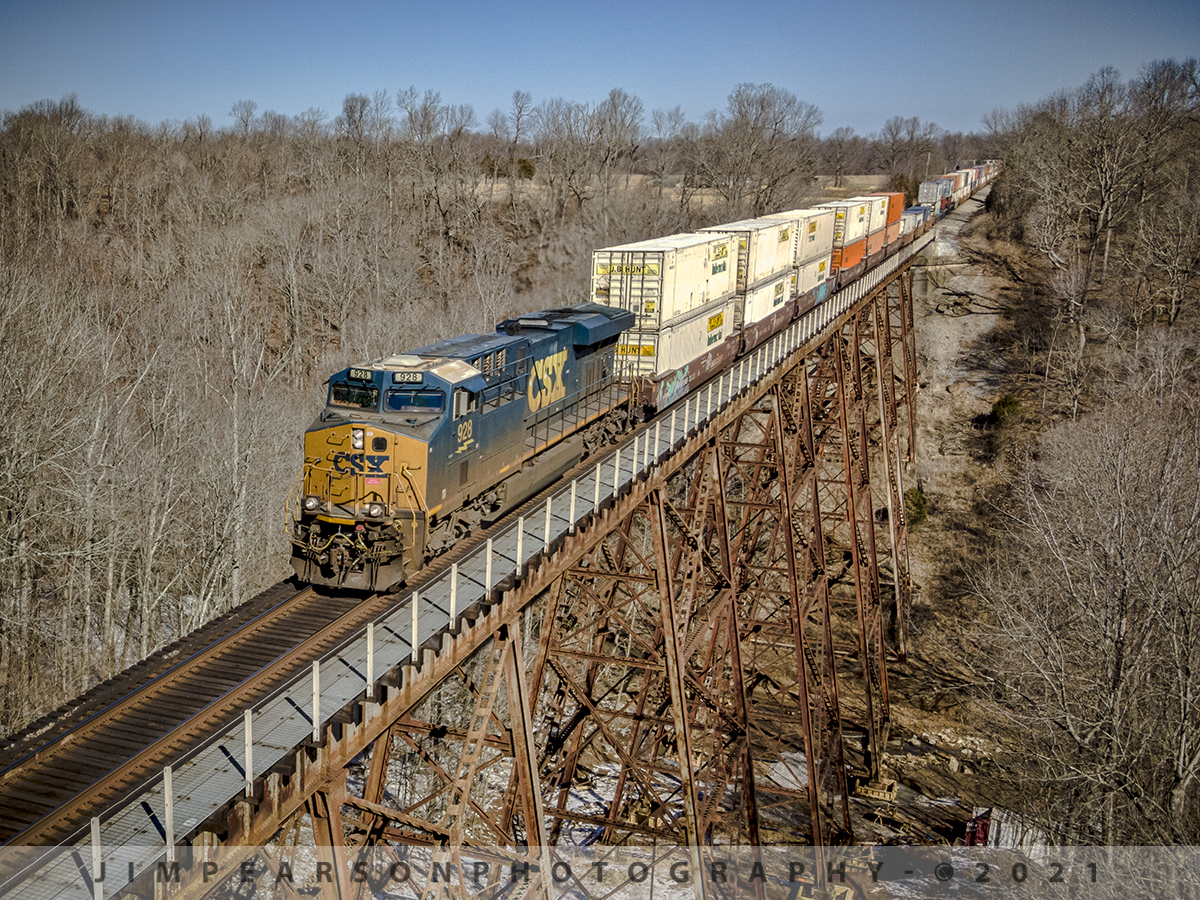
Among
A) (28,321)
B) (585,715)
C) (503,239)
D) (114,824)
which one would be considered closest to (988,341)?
(503,239)

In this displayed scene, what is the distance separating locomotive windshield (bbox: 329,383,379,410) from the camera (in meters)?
13.3

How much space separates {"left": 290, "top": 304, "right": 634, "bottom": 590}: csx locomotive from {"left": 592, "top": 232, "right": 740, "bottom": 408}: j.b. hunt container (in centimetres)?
513

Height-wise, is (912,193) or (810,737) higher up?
(912,193)

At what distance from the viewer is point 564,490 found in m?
13.3

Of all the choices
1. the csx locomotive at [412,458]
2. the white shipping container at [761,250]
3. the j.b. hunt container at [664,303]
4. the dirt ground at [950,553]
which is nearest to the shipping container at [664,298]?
the j.b. hunt container at [664,303]

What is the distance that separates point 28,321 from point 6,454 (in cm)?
855

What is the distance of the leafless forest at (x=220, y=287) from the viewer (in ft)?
75.8

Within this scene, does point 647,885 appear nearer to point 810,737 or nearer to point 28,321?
point 810,737

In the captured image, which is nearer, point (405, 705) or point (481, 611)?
point (405, 705)

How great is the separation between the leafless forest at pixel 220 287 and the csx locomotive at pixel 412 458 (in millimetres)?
8737

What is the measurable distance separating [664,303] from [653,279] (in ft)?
2.12

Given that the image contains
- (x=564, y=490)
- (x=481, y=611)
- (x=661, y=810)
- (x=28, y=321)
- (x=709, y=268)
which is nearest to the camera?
(x=481, y=611)

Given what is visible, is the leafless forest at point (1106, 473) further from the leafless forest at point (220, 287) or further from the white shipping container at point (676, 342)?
the leafless forest at point (220, 287)

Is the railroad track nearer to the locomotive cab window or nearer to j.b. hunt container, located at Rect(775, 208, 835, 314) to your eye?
the locomotive cab window
